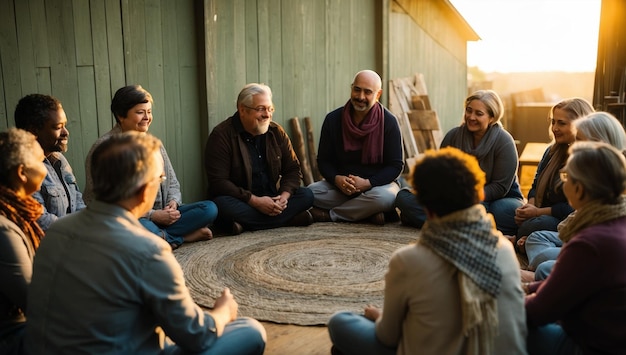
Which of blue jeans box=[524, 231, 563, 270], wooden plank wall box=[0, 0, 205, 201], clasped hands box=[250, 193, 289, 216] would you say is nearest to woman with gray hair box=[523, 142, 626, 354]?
blue jeans box=[524, 231, 563, 270]

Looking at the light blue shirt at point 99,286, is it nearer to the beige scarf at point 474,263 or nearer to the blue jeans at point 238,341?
the blue jeans at point 238,341

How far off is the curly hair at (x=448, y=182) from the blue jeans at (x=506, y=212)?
2.83 meters

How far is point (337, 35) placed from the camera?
6918 millimetres

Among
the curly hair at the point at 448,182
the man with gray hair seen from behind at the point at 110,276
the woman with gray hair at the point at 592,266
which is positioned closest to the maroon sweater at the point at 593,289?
the woman with gray hair at the point at 592,266

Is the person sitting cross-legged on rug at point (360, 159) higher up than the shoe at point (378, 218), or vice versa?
the person sitting cross-legged on rug at point (360, 159)

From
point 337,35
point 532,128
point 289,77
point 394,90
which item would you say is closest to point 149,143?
point 289,77

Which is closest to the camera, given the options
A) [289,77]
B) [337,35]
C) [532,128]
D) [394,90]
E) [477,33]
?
[289,77]

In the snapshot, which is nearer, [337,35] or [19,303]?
[19,303]

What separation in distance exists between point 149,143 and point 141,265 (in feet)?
1.28

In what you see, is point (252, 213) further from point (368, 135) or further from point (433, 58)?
point (433, 58)

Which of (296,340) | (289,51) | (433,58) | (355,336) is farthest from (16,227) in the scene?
(433,58)

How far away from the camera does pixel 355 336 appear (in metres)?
2.27

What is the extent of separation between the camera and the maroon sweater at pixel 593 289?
1.99 m

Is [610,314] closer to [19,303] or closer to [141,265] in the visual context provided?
[141,265]
